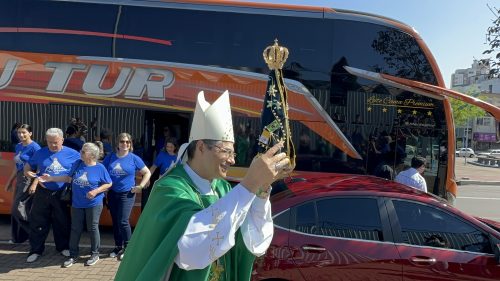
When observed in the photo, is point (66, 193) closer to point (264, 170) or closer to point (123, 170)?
point (123, 170)

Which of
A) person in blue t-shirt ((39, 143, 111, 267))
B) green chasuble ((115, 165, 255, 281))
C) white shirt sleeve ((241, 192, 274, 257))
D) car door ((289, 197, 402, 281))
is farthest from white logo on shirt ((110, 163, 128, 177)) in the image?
white shirt sleeve ((241, 192, 274, 257))

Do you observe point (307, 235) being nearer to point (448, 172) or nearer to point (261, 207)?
point (261, 207)

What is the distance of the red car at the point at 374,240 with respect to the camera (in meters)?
3.88

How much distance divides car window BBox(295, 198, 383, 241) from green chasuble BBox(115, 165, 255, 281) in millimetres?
2241

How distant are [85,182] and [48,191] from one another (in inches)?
27.9

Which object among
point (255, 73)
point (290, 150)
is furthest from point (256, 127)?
point (290, 150)

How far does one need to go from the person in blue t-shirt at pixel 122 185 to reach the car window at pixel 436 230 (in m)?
3.58

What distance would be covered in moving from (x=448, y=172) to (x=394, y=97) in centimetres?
154

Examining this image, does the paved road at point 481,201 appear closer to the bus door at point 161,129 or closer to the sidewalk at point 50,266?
the bus door at point 161,129

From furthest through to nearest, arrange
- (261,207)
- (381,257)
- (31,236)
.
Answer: (31,236)
(381,257)
(261,207)

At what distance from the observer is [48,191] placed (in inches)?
231

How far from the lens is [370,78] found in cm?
682

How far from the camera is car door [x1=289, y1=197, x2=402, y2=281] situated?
153 inches

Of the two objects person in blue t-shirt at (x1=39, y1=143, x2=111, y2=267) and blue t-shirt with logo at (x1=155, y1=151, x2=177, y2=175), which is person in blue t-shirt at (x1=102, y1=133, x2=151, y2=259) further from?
blue t-shirt with logo at (x1=155, y1=151, x2=177, y2=175)
